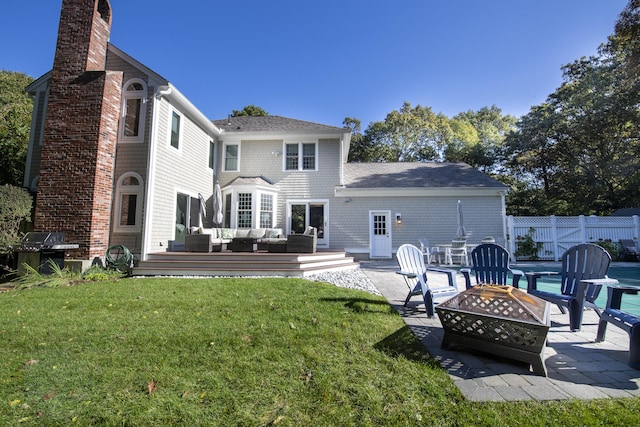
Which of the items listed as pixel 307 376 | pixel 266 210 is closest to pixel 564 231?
pixel 266 210

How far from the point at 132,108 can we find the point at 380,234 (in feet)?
34.8

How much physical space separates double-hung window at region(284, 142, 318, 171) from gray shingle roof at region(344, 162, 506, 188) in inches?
77.1

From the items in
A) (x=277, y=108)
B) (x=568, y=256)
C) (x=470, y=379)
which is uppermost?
(x=277, y=108)

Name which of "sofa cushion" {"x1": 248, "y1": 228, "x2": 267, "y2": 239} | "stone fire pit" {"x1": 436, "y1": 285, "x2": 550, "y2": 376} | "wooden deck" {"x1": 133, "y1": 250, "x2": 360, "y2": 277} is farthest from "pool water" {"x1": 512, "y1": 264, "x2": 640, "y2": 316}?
"sofa cushion" {"x1": 248, "y1": 228, "x2": 267, "y2": 239}

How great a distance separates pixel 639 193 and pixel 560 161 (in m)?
4.56

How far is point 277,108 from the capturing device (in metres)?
18.0

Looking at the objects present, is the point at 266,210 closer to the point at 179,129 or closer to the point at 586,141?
the point at 179,129

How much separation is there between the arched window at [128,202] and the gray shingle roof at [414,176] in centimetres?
823

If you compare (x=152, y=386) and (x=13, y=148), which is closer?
(x=152, y=386)

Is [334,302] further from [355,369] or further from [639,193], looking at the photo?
[639,193]

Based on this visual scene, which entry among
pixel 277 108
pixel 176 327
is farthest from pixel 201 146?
pixel 176 327

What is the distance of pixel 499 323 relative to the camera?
2695 mm

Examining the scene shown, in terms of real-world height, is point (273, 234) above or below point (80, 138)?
below

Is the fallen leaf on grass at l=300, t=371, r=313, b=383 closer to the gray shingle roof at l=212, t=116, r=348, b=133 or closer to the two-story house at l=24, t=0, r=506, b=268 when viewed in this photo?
the two-story house at l=24, t=0, r=506, b=268
